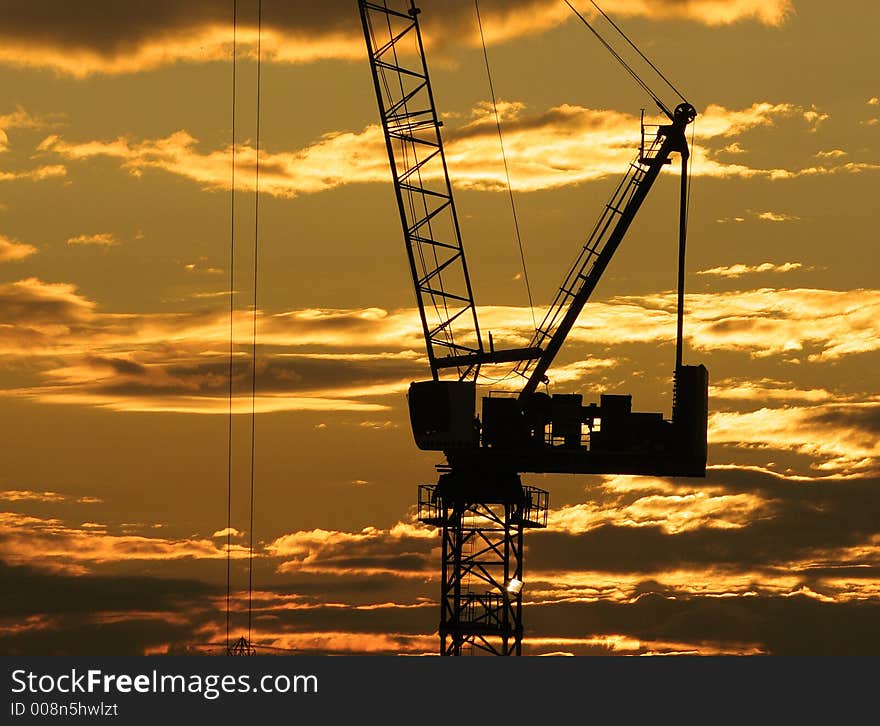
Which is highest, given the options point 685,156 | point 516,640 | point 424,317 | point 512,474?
point 685,156

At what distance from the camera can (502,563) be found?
16825 cm

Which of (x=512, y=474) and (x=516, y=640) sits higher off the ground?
(x=512, y=474)

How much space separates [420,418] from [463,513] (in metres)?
9.77

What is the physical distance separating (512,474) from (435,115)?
88.0 feet

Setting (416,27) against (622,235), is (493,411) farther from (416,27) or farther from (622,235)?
(416,27)

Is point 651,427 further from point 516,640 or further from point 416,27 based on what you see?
point 416,27

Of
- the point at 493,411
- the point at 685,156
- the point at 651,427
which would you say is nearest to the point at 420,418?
the point at 493,411

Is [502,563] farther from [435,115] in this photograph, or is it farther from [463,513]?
[435,115]

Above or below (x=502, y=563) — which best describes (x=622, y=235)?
above

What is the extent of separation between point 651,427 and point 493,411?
11247 mm

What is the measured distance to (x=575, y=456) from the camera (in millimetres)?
160875

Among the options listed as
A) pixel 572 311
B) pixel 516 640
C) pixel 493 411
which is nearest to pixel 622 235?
pixel 572 311

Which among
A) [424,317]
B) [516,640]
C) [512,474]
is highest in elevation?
[424,317]

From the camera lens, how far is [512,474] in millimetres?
163500
